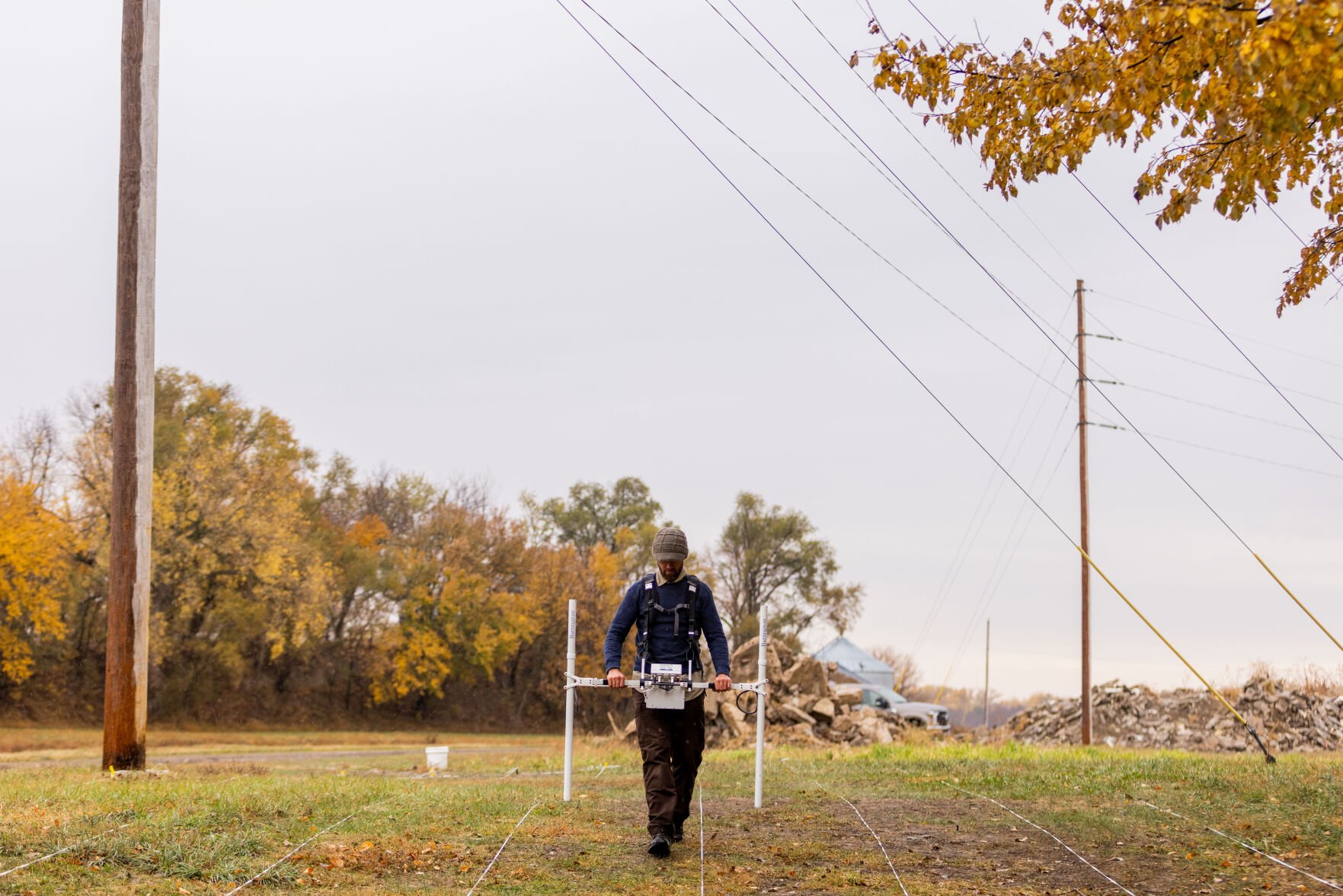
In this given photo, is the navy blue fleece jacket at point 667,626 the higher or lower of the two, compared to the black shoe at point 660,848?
higher

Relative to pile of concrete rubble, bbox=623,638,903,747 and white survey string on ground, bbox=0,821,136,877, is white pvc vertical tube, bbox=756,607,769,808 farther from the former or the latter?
pile of concrete rubble, bbox=623,638,903,747

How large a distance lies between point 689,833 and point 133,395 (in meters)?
9.29

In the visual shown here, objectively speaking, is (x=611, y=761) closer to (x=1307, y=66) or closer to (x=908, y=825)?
(x=908, y=825)

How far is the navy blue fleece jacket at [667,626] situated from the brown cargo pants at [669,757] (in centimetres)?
36

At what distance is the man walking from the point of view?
9.68 m

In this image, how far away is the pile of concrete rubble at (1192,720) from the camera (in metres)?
35.7

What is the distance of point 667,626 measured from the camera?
9875mm

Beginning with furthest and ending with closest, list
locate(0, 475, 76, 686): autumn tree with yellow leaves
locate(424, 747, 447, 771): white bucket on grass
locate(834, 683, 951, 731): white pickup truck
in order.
Answer: locate(834, 683, 951, 731): white pickup truck < locate(0, 475, 76, 686): autumn tree with yellow leaves < locate(424, 747, 447, 771): white bucket on grass

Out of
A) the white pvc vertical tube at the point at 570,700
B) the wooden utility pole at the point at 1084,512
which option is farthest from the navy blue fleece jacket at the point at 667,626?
the wooden utility pole at the point at 1084,512

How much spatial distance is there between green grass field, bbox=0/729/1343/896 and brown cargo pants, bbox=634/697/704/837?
0.29 meters

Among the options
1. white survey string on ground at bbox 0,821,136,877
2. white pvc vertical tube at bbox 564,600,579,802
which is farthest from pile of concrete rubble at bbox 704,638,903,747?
white survey string on ground at bbox 0,821,136,877

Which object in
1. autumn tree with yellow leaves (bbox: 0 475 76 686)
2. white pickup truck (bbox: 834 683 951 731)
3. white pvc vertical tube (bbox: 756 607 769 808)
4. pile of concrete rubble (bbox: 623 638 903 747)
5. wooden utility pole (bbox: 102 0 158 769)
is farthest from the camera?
white pickup truck (bbox: 834 683 951 731)

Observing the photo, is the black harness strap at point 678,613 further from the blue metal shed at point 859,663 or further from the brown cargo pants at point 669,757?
the blue metal shed at point 859,663

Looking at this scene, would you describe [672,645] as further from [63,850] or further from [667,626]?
[63,850]
